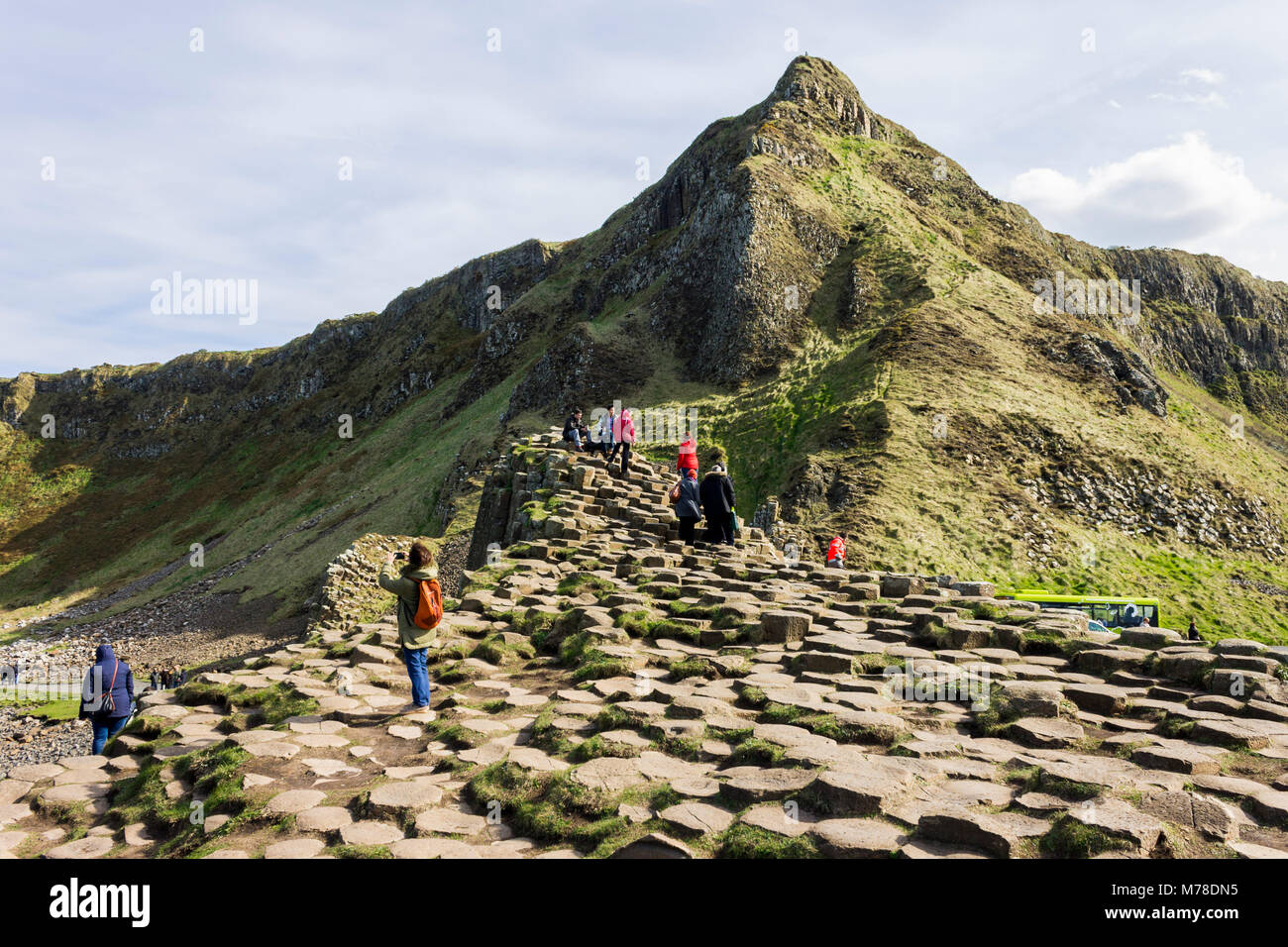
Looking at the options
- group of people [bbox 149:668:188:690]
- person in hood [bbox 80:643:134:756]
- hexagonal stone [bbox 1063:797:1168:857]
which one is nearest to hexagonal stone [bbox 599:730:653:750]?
hexagonal stone [bbox 1063:797:1168:857]

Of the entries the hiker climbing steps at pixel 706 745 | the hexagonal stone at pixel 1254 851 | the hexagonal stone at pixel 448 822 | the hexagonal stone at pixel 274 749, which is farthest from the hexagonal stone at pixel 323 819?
the hexagonal stone at pixel 1254 851

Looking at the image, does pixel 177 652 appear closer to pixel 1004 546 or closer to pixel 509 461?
pixel 509 461

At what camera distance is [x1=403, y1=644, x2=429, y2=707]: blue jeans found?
33.2ft

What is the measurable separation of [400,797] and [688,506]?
14.1m

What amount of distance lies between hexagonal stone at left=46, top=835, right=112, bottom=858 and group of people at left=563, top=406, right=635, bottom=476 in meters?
21.2

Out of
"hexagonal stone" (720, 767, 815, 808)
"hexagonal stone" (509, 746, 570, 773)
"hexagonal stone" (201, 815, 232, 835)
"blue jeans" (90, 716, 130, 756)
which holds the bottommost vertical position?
"blue jeans" (90, 716, 130, 756)

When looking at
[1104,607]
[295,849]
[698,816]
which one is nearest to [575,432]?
[1104,607]

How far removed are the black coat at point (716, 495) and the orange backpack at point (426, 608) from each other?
417 inches

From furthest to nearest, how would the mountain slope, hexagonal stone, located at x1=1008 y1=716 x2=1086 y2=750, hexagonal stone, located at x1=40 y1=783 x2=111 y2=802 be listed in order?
the mountain slope
hexagonal stone, located at x1=40 y1=783 x2=111 y2=802
hexagonal stone, located at x1=1008 y1=716 x2=1086 y2=750

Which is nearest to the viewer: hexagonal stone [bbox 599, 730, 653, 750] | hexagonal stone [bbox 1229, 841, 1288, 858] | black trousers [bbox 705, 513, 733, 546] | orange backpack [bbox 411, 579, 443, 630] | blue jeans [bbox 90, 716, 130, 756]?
hexagonal stone [bbox 1229, 841, 1288, 858]

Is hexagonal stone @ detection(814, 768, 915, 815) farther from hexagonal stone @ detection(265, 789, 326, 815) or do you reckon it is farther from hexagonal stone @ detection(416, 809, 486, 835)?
hexagonal stone @ detection(265, 789, 326, 815)

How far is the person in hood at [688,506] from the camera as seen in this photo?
20.2 meters

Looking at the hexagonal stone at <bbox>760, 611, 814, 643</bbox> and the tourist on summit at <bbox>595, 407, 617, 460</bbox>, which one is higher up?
the tourist on summit at <bbox>595, 407, 617, 460</bbox>
